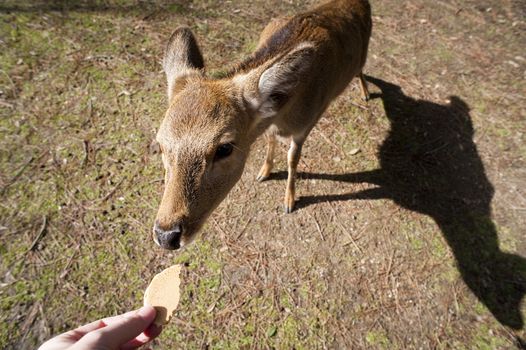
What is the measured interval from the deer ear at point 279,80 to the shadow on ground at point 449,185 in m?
1.83

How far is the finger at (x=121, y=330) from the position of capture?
6.41ft

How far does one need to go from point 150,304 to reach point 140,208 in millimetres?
2106

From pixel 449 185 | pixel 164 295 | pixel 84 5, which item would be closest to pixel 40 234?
pixel 164 295

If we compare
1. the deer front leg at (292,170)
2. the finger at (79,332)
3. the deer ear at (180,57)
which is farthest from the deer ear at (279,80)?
the finger at (79,332)

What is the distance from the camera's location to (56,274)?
391 cm

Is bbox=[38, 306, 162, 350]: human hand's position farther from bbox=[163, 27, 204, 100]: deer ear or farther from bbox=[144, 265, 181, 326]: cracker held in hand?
bbox=[163, 27, 204, 100]: deer ear

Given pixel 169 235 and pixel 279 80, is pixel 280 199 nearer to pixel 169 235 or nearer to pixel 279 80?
pixel 279 80

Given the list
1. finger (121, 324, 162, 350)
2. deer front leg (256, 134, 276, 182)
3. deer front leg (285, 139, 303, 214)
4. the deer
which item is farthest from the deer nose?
deer front leg (256, 134, 276, 182)

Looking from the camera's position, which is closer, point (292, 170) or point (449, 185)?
point (292, 170)

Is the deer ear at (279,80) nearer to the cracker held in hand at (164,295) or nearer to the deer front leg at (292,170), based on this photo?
the deer front leg at (292,170)

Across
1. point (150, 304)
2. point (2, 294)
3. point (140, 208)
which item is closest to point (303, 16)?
point (140, 208)

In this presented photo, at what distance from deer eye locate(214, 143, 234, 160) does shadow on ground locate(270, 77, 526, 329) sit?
6.67 ft

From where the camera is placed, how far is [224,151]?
2.83 m

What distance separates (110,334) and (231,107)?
1.92 m
